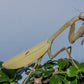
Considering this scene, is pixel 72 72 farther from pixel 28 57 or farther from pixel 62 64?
pixel 28 57

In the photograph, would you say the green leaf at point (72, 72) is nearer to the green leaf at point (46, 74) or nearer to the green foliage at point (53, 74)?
the green foliage at point (53, 74)

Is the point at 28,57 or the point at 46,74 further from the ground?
the point at 28,57

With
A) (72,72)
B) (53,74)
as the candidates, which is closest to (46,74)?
(53,74)

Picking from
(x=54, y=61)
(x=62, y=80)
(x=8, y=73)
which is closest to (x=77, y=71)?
(x=62, y=80)

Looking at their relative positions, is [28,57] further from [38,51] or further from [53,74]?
[53,74]

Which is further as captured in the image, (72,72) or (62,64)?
(62,64)

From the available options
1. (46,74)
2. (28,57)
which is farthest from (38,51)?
(46,74)

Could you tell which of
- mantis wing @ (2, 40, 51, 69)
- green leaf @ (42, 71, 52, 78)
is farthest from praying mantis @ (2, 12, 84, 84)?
green leaf @ (42, 71, 52, 78)

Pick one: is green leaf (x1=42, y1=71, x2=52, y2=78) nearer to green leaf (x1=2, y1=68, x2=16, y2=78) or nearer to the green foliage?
the green foliage

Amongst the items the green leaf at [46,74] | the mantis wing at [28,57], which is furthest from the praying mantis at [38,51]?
the green leaf at [46,74]
